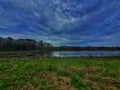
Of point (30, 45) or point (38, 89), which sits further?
point (30, 45)

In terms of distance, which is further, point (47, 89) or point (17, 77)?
point (17, 77)

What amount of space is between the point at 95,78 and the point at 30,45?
9674cm

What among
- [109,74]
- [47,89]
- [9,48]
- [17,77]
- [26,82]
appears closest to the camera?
[47,89]

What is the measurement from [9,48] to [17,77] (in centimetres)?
8987

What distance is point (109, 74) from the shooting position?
8922 mm

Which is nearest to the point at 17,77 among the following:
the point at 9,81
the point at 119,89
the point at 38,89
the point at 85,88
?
the point at 9,81

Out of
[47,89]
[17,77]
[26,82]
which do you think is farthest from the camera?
[17,77]

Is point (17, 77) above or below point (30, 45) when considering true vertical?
below

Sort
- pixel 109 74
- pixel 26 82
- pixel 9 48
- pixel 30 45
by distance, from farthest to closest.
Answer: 1. pixel 30 45
2. pixel 9 48
3. pixel 109 74
4. pixel 26 82

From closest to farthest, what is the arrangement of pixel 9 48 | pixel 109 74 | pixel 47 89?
pixel 47 89
pixel 109 74
pixel 9 48

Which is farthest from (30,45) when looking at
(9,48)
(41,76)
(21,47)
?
(41,76)

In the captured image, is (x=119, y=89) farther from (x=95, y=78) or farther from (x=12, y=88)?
(x=12, y=88)

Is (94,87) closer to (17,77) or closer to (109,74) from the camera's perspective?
(109,74)

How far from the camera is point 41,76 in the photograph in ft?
27.2
